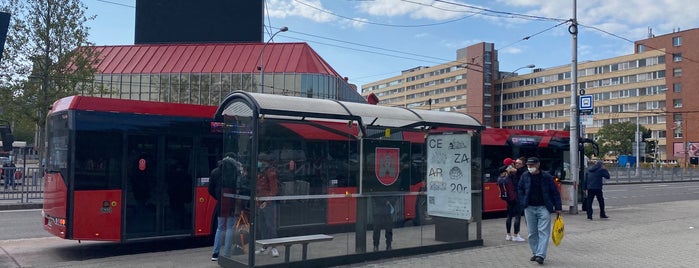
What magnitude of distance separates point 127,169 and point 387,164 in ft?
14.9

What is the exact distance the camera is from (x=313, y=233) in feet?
28.5

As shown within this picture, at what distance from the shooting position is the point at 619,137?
255 ft

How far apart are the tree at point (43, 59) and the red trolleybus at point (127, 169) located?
1886 centimetres

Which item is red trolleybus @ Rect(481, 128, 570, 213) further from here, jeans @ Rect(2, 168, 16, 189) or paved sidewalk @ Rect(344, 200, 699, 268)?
jeans @ Rect(2, 168, 16, 189)

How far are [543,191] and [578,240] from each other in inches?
134

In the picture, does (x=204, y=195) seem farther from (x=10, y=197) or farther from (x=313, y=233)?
(x=10, y=197)

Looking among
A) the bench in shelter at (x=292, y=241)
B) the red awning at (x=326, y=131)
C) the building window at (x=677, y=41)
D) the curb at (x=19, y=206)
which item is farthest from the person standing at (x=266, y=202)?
the building window at (x=677, y=41)

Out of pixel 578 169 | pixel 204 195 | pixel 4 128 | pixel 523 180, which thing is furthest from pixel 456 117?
pixel 4 128

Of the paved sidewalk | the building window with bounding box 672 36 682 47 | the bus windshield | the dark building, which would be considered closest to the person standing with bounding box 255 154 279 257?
the paved sidewalk

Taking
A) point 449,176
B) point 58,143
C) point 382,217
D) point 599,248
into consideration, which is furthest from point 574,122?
point 58,143

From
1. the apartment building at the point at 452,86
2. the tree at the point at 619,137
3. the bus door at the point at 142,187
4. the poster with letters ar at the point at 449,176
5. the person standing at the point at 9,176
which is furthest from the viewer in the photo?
the apartment building at the point at 452,86

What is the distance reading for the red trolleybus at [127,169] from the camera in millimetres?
9609

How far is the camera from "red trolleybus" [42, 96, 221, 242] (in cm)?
961

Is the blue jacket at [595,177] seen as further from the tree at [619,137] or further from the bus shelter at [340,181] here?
the tree at [619,137]
